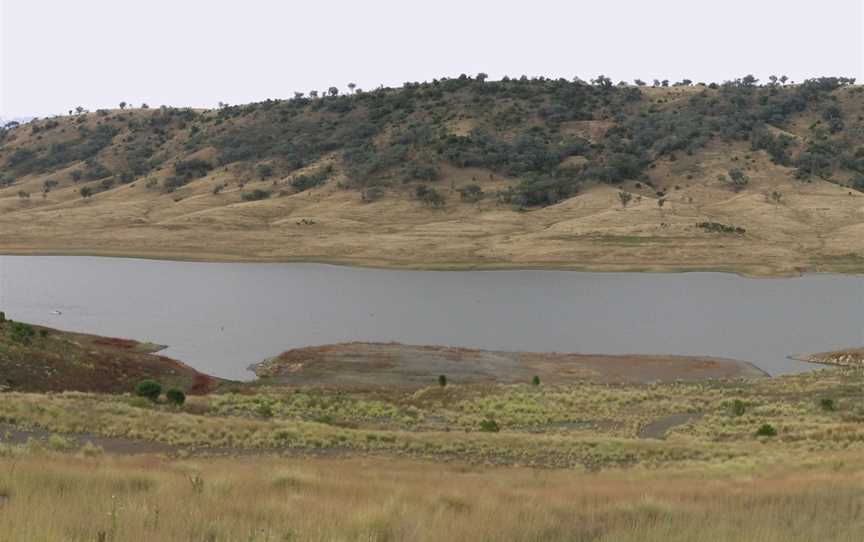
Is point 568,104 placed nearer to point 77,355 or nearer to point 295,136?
point 295,136

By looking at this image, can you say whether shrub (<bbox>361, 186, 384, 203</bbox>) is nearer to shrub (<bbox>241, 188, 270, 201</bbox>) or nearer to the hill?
the hill

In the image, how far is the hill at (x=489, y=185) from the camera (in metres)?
102

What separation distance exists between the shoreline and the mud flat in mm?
41381

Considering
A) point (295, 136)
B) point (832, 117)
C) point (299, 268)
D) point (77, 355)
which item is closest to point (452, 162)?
point (295, 136)

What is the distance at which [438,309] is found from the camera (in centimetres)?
6606

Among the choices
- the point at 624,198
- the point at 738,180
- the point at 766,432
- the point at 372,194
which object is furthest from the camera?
the point at 738,180

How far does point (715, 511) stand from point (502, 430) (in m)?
23.3

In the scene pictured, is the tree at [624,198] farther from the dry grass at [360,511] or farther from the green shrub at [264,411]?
the dry grass at [360,511]

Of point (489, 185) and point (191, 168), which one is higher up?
point (191, 168)

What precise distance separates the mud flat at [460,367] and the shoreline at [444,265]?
4138 centimetres

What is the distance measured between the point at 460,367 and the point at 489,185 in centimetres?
9800

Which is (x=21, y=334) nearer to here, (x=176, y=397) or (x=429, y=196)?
(x=176, y=397)

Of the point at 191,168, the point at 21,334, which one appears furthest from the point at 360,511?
the point at 191,168

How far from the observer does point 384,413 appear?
3372cm
